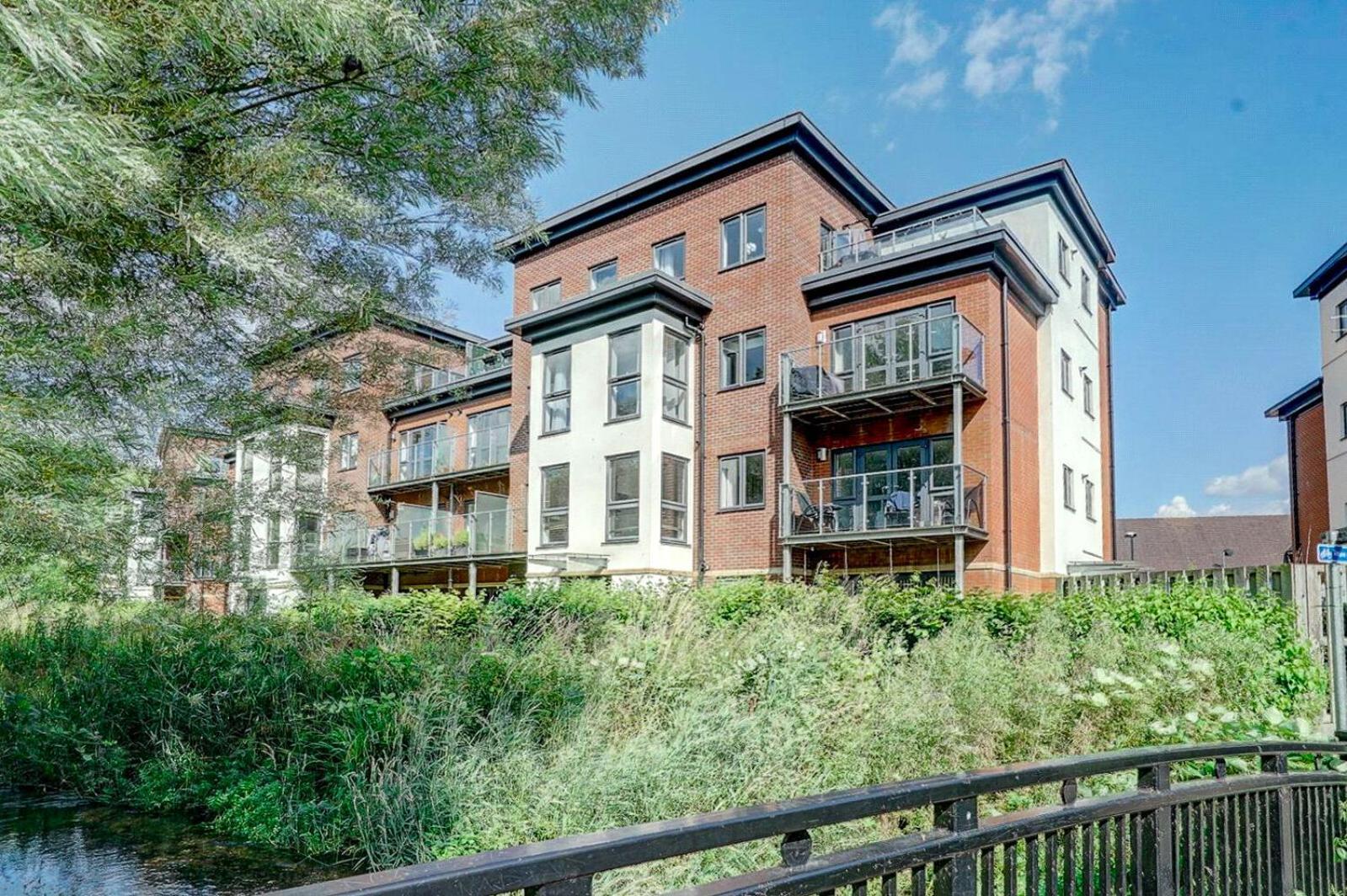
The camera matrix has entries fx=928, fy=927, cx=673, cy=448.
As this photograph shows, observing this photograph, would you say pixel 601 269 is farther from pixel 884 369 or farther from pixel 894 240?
pixel 884 369

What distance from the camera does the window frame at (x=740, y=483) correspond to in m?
18.0

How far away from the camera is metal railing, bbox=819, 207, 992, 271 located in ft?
59.4

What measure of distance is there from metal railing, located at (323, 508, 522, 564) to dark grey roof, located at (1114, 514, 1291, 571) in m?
27.2

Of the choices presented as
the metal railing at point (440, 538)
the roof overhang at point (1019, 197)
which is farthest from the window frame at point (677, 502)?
the roof overhang at point (1019, 197)

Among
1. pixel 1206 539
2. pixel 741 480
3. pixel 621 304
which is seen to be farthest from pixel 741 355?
pixel 1206 539

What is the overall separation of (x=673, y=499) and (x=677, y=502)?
0.12 m

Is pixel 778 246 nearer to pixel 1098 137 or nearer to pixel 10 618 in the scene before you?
pixel 1098 137

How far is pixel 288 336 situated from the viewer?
240 inches

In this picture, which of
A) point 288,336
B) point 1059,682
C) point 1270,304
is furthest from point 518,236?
point 1270,304

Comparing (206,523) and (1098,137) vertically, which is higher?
(1098,137)

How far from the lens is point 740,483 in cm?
1848

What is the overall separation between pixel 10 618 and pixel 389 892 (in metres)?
15.5

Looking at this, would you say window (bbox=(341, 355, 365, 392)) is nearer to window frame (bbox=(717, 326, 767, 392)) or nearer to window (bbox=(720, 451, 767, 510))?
window (bbox=(720, 451, 767, 510))

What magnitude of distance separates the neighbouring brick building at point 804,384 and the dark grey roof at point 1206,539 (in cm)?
1896
